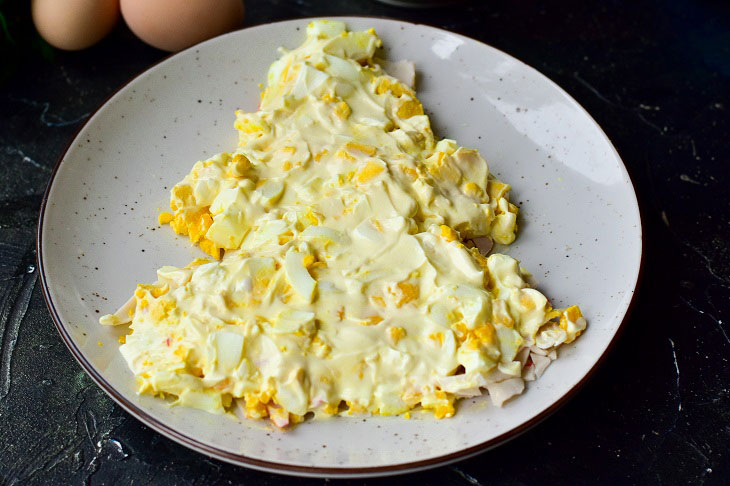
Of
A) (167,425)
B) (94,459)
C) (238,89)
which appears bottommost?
(94,459)

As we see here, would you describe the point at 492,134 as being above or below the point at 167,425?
above

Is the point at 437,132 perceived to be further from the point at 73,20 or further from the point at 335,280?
the point at 73,20

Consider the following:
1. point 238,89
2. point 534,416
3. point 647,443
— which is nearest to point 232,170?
point 238,89

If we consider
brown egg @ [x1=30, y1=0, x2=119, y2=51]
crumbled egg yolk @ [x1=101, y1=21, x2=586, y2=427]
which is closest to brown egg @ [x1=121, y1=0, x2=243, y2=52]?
brown egg @ [x1=30, y1=0, x2=119, y2=51]

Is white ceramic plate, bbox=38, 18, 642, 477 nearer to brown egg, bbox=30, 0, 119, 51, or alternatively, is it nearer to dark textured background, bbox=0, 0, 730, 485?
dark textured background, bbox=0, 0, 730, 485

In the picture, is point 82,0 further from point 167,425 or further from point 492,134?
point 167,425

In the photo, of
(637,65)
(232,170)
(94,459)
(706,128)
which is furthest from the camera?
(637,65)
